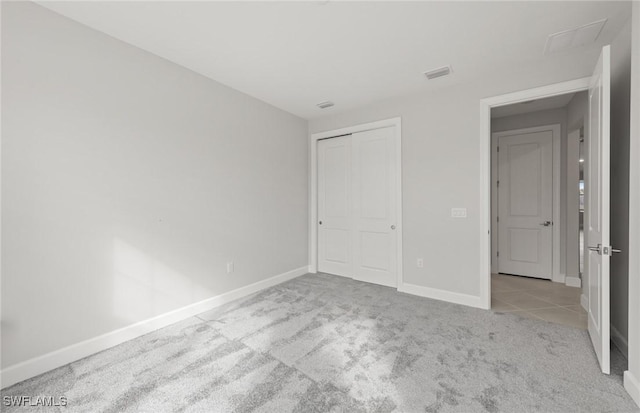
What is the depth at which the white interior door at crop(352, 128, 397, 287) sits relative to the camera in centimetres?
382

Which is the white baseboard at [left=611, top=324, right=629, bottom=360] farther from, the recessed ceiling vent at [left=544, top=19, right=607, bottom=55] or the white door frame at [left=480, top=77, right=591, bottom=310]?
the recessed ceiling vent at [left=544, top=19, right=607, bottom=55]

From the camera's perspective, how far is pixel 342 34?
7.52 ft

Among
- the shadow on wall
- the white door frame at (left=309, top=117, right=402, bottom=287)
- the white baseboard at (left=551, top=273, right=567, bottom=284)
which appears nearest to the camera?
the shadow on wall

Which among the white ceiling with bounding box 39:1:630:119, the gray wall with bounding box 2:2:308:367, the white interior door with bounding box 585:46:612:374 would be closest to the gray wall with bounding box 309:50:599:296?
the white ceiling with bounding box 39:1:630:119

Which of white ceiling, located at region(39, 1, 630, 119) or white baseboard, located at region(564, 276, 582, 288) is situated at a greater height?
white ceiling, located at region(39, 1, 630, 119)

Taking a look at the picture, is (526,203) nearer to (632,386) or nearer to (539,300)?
(539,300)

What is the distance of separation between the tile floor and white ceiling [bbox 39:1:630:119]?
264 centimetres

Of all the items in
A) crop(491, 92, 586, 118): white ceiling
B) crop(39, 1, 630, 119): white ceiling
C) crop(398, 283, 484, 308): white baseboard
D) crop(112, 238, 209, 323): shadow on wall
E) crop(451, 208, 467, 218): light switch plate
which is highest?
crop(491, 92, 586, 118): white ceiling

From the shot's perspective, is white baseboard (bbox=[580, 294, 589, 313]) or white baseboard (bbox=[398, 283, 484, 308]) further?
white baseboard (bbox=[398, 283, 484, 308])

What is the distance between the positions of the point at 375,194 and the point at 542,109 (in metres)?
2.98

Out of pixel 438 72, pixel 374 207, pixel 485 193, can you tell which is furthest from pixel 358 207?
pixel 438 72

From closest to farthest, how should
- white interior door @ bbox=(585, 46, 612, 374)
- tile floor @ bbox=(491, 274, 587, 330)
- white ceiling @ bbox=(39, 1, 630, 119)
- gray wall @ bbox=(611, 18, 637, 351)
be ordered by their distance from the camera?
white interior door @ bbox=(585, 46, 612, 374) → white ceiling @ bbox=(39, 1, 630, 119) → gray wall @ bbox=(611, 18, 637, 351) → tile floor @ bbox=(491, 274, 587, 330)

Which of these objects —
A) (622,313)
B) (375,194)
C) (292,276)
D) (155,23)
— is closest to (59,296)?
(155,23)

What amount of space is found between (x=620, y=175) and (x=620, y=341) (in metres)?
1.35
